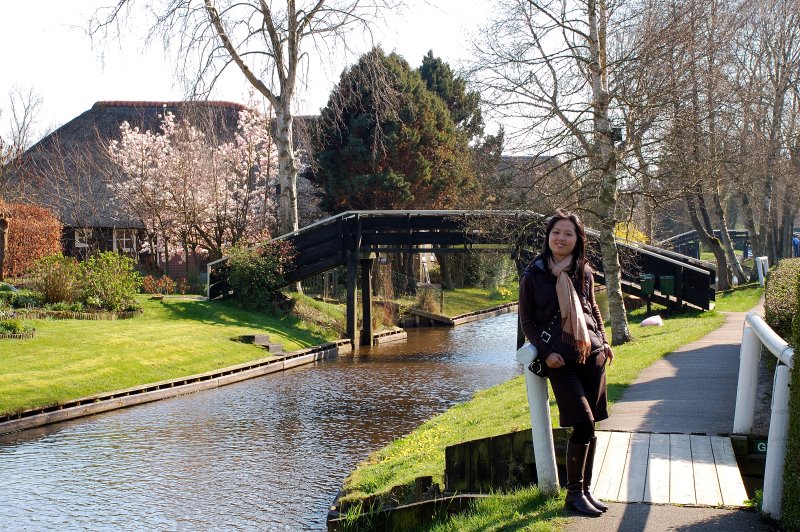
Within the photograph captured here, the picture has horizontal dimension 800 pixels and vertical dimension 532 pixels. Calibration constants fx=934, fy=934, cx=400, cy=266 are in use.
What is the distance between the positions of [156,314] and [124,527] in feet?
54.5

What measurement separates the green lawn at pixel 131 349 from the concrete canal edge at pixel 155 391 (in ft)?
0.83

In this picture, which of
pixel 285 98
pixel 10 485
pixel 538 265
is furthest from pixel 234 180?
pixel 538 265

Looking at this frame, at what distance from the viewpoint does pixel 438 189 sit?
4656 centimetres

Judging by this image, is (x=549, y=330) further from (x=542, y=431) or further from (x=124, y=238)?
(x=124, y=238)

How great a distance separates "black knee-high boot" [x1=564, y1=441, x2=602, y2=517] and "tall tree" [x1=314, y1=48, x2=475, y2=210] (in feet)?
118

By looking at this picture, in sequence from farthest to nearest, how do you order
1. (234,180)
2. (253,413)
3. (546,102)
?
(234,180) → (546,102) → (253,413)

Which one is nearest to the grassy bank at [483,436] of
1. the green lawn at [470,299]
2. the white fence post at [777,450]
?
the white fence post at [777,450]

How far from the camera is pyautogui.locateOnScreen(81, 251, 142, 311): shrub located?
2498 centimetres

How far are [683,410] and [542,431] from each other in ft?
13.3

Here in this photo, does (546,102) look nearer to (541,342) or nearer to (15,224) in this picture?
(541,342)

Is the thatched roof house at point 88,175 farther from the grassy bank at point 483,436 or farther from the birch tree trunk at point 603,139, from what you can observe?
the grassy bank at point 483,436

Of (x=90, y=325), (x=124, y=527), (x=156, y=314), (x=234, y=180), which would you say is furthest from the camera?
(x=234, y=180)

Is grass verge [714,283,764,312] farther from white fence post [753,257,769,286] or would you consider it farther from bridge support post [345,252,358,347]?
bridge support post [345,252,358,347]

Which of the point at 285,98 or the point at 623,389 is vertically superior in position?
the point at 285,98
